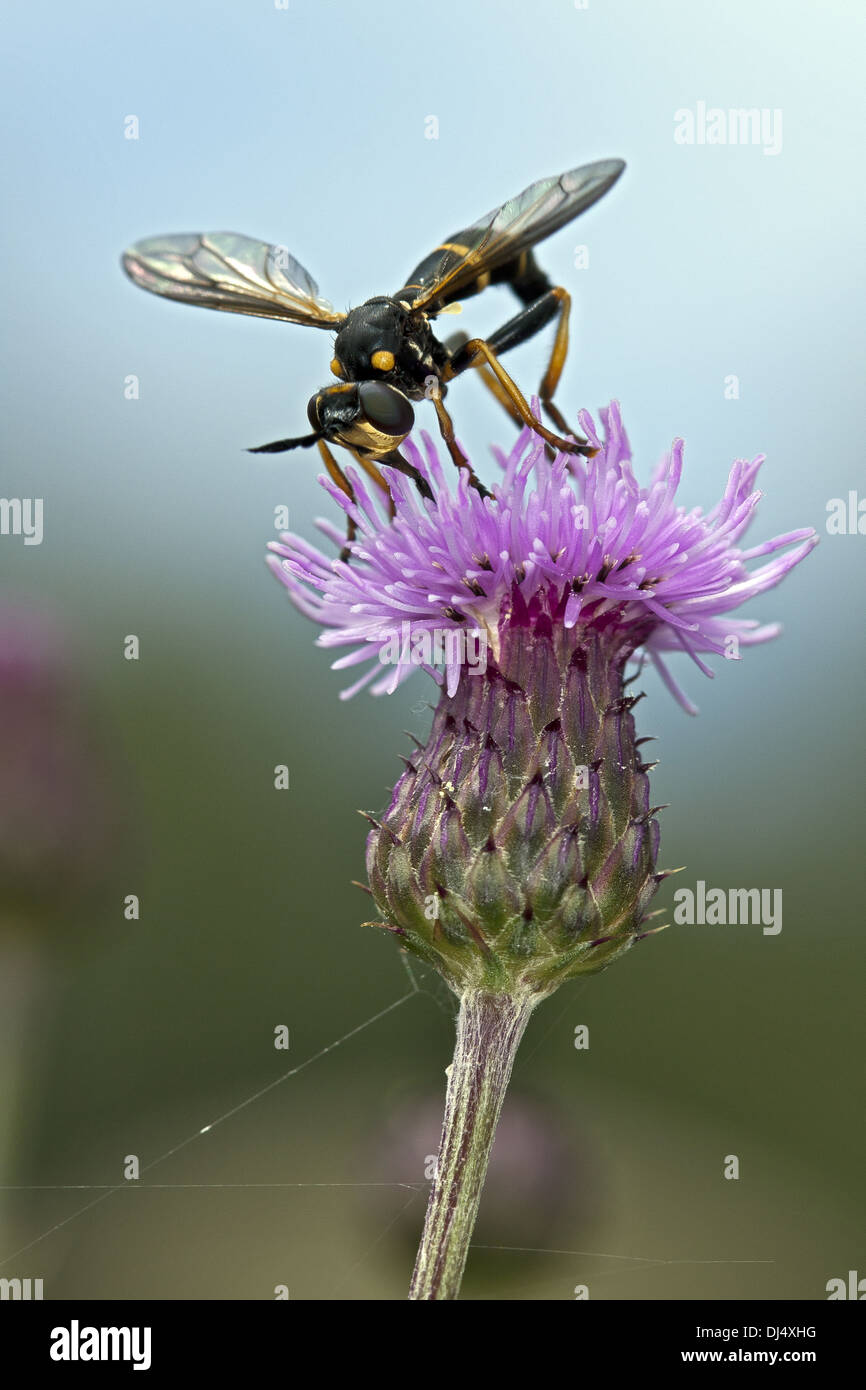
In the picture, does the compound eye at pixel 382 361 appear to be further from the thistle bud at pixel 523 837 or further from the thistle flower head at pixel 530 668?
the thistle bud at pixel 523 837

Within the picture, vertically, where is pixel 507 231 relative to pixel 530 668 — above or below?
above

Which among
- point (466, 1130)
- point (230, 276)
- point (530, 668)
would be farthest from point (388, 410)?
point (466, 1130)

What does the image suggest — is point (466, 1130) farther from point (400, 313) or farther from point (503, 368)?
point (400, 313)

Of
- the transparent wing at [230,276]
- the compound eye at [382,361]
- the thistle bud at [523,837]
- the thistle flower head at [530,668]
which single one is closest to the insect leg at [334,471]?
the thistle flower head at [530,668]

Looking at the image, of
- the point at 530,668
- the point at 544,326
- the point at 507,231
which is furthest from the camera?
the point at 544,326

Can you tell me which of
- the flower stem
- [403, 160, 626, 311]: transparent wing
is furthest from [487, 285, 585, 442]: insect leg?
the flower stem
